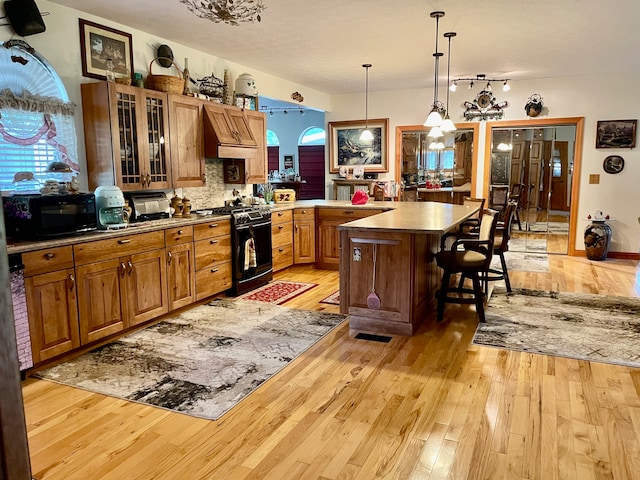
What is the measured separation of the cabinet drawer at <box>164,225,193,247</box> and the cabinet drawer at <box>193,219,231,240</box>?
2.6 inches

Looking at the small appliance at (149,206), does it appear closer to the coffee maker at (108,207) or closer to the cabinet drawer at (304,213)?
the coffee maker at (108,207)

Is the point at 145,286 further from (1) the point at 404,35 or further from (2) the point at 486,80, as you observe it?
(2) the point at 486,80

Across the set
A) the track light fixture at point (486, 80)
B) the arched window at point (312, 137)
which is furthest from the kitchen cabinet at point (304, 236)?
the arched window at point (312, 137)

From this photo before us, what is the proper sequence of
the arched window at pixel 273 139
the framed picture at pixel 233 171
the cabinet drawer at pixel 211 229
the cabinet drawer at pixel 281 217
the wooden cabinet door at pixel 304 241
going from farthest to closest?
the arched window at pixel 273 139 < the wooden cabinet door at pixel 304 241 < the cabinet drawer at pixel 281 217 < the framed picture at pixel 233 171 < the cabinet drawer at pixel 211 229

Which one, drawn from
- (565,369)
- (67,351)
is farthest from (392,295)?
(67,351)

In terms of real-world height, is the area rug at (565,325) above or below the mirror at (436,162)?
below

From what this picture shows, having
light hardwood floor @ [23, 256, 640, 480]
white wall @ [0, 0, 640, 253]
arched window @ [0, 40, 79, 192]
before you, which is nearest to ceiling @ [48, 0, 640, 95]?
white wall @ [0, 0, 640, 253]

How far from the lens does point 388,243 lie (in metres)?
3.61

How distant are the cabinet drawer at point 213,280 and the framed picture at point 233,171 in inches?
46.1

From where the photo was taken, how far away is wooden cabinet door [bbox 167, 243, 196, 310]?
409 cm

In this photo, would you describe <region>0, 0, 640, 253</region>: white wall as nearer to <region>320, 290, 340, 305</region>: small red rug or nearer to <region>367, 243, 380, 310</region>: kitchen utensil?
<region>320, 290, 340, 305</region>: small red rug

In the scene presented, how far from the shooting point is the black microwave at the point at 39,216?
10.1ft

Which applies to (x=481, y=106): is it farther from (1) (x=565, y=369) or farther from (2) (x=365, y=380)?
(2) (x=365, y=380)

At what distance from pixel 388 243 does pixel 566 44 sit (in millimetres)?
3208
